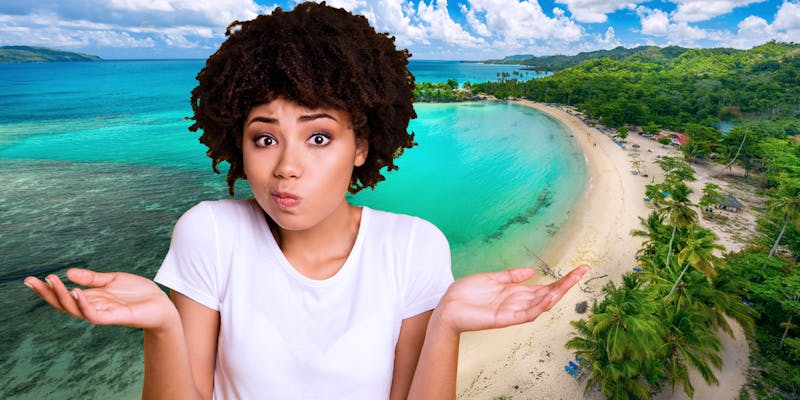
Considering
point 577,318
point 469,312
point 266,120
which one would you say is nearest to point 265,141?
point 266,120

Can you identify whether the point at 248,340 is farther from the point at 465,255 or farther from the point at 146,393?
the point at 465,255

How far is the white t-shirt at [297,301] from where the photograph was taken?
1.55m

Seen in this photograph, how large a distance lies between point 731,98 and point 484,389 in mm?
69894

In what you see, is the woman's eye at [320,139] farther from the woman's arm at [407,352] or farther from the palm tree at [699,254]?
the palm tree at [699,254]

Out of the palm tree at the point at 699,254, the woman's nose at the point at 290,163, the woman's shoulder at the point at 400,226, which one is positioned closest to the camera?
the woman's nose at the point at 290,163

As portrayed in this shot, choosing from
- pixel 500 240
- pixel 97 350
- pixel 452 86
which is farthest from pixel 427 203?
pixel 452 86

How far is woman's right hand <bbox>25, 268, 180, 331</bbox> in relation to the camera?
3.87ft

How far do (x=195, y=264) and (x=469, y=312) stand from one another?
1166 mm

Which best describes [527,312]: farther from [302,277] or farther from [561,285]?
[302,277]

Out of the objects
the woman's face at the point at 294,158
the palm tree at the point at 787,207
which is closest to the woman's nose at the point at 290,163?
the woman's face at the point at 294,158

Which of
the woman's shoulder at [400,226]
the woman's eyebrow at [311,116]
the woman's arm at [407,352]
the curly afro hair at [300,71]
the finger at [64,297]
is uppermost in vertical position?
the curly afro hair at [300,71]

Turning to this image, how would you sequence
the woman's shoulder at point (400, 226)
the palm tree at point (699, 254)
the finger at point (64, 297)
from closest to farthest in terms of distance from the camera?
the finger at point (64, 297) < the woman's shoulder at point (400, 226) < the palm tree at point (699, 254)

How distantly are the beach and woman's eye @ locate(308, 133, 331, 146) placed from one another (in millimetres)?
→ 12347

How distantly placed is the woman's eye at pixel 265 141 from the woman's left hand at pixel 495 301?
99 cm
